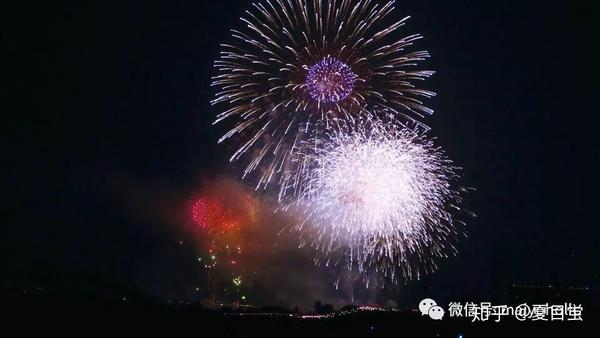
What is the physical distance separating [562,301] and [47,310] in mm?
18233

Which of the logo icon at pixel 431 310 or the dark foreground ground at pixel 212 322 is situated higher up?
the logo icon at pixel 431 310

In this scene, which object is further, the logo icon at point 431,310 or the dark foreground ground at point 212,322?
the logo icon at point 431,310

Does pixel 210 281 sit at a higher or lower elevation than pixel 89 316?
higher

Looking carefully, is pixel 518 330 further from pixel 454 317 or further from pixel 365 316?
pixel 365 316

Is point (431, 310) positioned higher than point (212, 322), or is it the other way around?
point (431, 310)

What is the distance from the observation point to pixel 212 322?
19.3 metres

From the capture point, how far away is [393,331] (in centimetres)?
1998

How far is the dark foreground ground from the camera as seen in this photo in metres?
17.3

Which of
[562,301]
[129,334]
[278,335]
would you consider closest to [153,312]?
[129,334]

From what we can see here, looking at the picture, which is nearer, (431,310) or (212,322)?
(212,322)

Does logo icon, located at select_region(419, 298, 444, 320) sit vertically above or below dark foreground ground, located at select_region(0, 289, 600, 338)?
above

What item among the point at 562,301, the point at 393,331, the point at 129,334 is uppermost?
the point at 562,301

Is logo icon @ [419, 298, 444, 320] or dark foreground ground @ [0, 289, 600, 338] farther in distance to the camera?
logo icon @ [419, 298, 444, 320]

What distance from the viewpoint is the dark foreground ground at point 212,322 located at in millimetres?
17316
